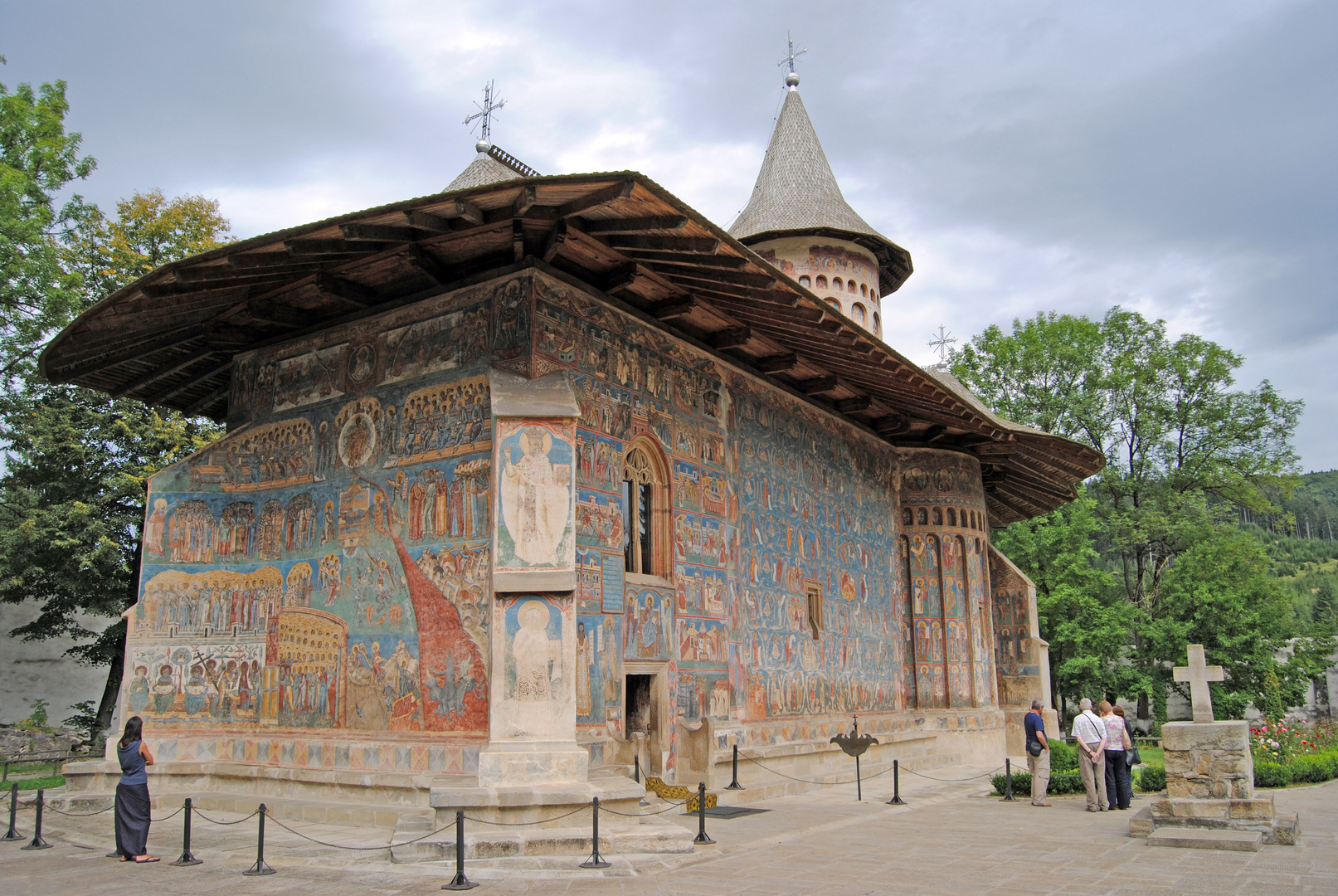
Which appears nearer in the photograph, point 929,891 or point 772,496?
point 929,891

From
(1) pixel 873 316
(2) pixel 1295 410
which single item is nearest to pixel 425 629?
(1) pixel 873 316

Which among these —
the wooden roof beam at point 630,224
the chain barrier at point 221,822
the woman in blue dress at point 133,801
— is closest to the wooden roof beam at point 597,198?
the wooden roof beam at point 630,224

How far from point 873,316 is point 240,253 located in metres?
15.4

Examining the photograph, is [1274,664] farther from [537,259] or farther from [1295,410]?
[537,259]

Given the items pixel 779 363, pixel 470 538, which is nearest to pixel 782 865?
pixel 470 538

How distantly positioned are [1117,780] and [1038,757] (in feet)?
3.04

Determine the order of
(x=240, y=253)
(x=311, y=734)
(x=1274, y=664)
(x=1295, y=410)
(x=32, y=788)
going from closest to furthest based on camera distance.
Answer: (x=240, y=253), (x=311, y=734), (x=32, y=788), (x=1274, y=664), (x=1295, y=410)

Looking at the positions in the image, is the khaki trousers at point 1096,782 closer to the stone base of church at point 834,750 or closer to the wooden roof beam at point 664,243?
the stone base of church at point 834,750

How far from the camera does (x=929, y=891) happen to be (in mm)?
6758

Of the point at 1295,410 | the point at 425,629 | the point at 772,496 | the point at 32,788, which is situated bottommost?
the point at 32,788

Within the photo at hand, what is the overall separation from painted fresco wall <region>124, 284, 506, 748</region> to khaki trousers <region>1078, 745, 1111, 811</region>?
7.23 m

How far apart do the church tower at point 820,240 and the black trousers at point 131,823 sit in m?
16.7

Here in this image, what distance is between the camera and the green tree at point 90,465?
18281mm

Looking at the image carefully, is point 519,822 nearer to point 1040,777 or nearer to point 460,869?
point 460,869
